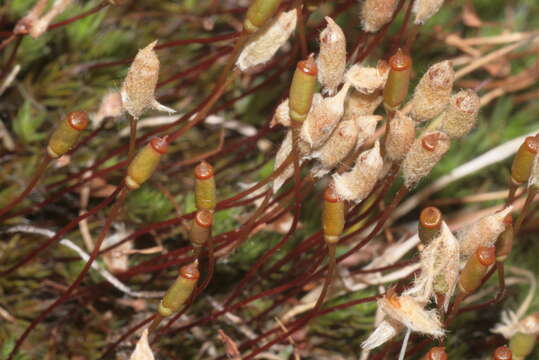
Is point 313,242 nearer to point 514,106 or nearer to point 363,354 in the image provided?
point 363,354

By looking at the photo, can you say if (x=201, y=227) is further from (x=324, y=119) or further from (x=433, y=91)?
(x=433, y=91)

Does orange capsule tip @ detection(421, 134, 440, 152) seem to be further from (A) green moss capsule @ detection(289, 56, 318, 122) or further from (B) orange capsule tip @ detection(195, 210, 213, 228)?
(B) orange capsule tip @ detection(195, 210, 213, 228)

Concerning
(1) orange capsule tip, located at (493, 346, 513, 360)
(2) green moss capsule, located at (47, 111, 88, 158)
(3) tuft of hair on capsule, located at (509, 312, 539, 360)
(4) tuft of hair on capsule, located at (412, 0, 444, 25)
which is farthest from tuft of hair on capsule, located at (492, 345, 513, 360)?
(2) green moss capsule, located at (47, 111, 88, 158)

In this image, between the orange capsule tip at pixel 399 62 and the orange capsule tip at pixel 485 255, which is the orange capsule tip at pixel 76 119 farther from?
the orange capsule tip at pixel 485 255

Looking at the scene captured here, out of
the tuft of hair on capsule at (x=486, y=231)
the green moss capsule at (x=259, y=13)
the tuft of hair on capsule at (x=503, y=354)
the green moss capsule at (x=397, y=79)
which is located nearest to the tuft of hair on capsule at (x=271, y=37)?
the green moss capsule at (x=259, y=13)

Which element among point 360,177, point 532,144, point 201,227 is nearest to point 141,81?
point 201,227

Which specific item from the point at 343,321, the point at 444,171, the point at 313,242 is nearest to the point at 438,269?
the point at 313,242
